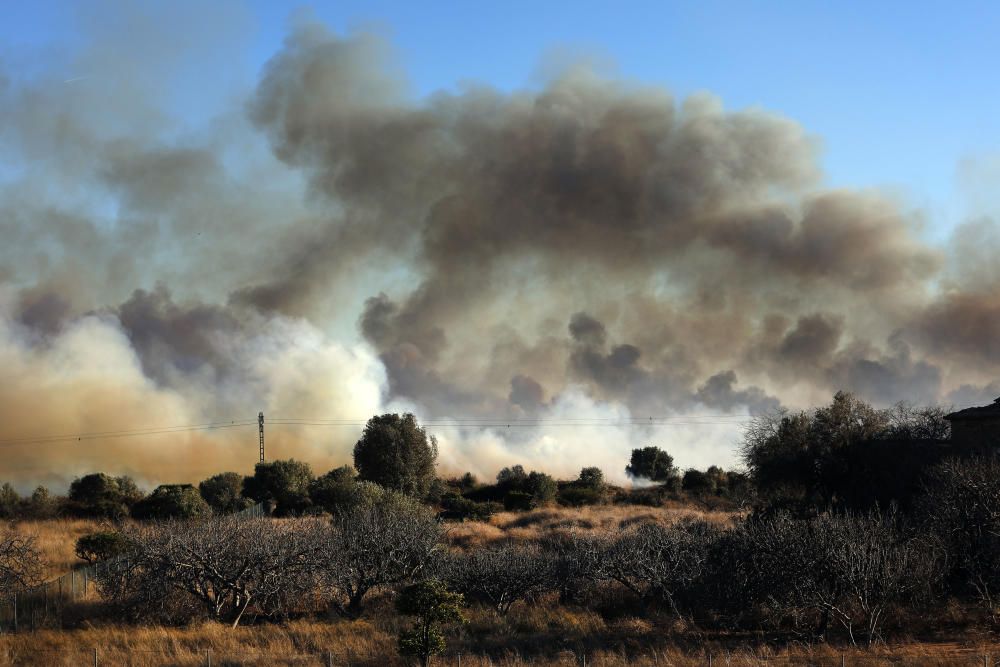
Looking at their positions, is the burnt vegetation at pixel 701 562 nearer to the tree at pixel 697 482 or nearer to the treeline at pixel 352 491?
the treeline at pixel 352 491

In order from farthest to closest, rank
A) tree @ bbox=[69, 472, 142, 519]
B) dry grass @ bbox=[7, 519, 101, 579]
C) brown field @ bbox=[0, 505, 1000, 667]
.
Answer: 1. tree @ bbox=[69, 472, 142, 519]
2. dry grass @ bbox=[7, 519, 101, 579]
3. brown field @ bbox=[0, 505, 1000, 667]

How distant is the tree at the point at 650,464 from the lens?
123188mm

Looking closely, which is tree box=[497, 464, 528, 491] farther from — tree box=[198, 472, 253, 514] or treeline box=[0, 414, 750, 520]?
tree box=[198, 472, 253, 514]

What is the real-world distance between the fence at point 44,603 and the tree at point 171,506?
25103 millimetres

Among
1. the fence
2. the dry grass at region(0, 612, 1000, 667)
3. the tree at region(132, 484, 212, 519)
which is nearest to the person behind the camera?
the dry grass at region(0, 612, 1000, 667)

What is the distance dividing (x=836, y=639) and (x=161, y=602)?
25.9m

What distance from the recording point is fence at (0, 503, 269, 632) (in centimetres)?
3572

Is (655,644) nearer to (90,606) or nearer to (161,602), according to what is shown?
(161,602)

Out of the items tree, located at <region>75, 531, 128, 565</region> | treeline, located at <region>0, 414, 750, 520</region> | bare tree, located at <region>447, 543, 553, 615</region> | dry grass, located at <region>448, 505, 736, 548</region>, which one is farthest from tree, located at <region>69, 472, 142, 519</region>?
bare tree, located at <region>447, 543, 553, 615</region>

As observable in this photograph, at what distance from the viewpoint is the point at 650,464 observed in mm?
124812

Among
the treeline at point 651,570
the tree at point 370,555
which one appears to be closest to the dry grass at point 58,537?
the treeline at point 651,570

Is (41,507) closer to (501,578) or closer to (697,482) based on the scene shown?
(501,578)

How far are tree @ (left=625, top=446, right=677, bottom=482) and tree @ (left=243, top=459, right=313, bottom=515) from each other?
52.8 meters

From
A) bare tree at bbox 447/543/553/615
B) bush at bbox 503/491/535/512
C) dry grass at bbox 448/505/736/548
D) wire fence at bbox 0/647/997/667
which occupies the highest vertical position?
bush at bbox 503/491/535/512
